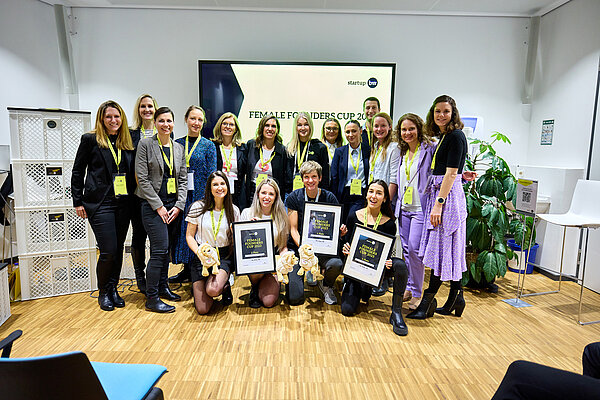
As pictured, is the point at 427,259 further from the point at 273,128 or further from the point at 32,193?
the point at 32,193

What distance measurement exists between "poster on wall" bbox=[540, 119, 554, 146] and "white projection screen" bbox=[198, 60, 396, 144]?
2.06 m

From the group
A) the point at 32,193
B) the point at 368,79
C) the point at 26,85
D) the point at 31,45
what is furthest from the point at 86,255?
the point at 368,79

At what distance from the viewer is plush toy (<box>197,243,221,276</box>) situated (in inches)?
114

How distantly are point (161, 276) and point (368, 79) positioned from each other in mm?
3500

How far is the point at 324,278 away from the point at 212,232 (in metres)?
1.06

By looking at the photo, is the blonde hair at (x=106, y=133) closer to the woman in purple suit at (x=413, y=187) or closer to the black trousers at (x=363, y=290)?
the black trousers at (x=363, y=290)

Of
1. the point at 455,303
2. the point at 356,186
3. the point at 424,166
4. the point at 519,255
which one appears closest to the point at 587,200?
the point at 519,255

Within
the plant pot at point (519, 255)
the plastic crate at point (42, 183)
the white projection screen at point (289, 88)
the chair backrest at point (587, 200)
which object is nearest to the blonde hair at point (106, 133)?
the plastic crate at point (42, 183)

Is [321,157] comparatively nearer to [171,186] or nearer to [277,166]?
[277,166]

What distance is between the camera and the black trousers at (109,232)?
2984mm

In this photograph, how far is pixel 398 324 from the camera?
2.80 m

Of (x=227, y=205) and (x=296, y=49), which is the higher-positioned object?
(x=296, y=49)

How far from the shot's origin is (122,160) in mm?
3031

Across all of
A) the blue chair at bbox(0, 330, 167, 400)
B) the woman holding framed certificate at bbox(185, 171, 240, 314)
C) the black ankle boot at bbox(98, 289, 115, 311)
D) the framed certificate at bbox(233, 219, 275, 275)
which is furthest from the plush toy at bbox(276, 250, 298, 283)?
the blue chair at bbox(0, 330, 167, 400)
